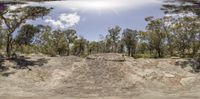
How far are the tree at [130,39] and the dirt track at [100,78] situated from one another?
32.7 meters

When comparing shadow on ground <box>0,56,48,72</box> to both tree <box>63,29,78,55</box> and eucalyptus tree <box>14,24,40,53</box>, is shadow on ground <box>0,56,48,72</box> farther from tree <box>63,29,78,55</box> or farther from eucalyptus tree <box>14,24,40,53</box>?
tree <box>63,29,78,55</box>

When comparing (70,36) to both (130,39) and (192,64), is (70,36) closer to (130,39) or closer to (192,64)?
(130,39)

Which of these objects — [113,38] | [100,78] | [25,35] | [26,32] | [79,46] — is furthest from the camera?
[79,46]

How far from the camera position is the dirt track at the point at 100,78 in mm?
16750

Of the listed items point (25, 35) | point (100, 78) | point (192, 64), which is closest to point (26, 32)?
point (25, 35)

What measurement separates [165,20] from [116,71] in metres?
27.2

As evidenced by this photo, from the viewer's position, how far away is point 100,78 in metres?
18.8

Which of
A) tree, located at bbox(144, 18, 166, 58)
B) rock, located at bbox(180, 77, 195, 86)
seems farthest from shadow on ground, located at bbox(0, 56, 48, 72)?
tree, located at bbox(144, 18, 166, 58)

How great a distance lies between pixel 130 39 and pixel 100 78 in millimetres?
40114

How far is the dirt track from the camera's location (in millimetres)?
16750

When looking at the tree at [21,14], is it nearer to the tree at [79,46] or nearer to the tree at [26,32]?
the tree at [26,32]

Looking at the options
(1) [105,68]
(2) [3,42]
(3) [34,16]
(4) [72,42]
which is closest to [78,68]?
(1) [105,68]

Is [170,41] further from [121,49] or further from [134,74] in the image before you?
[134,74]

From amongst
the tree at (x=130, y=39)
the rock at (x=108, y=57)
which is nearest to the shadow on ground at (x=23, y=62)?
the rock at (x=108, y=57)
